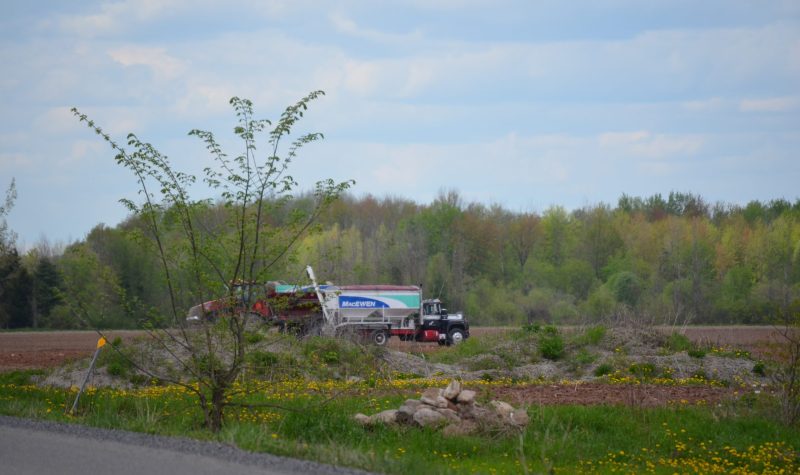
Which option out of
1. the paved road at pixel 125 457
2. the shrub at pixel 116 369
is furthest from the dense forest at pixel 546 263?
the paved road at pixel 125 457

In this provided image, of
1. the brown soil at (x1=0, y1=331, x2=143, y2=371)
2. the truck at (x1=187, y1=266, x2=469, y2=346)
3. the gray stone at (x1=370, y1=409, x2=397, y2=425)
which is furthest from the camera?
the truck at (x1=187, y1=266, x2=469, y2=346)

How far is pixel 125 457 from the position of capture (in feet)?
27.8

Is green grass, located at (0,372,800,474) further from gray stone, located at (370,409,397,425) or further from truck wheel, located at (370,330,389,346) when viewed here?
truck wheel, located at (370,330,389,346)

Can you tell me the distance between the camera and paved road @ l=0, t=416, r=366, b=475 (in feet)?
26.1

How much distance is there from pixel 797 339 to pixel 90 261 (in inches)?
455

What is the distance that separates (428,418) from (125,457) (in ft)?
16.1

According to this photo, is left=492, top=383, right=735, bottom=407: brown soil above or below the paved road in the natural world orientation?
below

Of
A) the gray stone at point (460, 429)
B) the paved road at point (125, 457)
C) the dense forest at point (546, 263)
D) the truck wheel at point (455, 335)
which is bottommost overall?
the truck wheel at point (455, 335)

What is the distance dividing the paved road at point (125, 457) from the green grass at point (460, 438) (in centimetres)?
49

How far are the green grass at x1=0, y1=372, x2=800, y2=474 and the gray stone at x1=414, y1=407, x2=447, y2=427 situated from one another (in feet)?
0.58

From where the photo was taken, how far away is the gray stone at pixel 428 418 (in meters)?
12.1

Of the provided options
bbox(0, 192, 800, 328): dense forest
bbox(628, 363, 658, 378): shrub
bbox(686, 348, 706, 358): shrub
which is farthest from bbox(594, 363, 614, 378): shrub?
bbox(0, 192, 800, 328): dense forest

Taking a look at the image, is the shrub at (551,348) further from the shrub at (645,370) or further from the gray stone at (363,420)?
the gray stone at (363,420)

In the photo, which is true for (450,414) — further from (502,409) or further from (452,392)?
(502,409)
